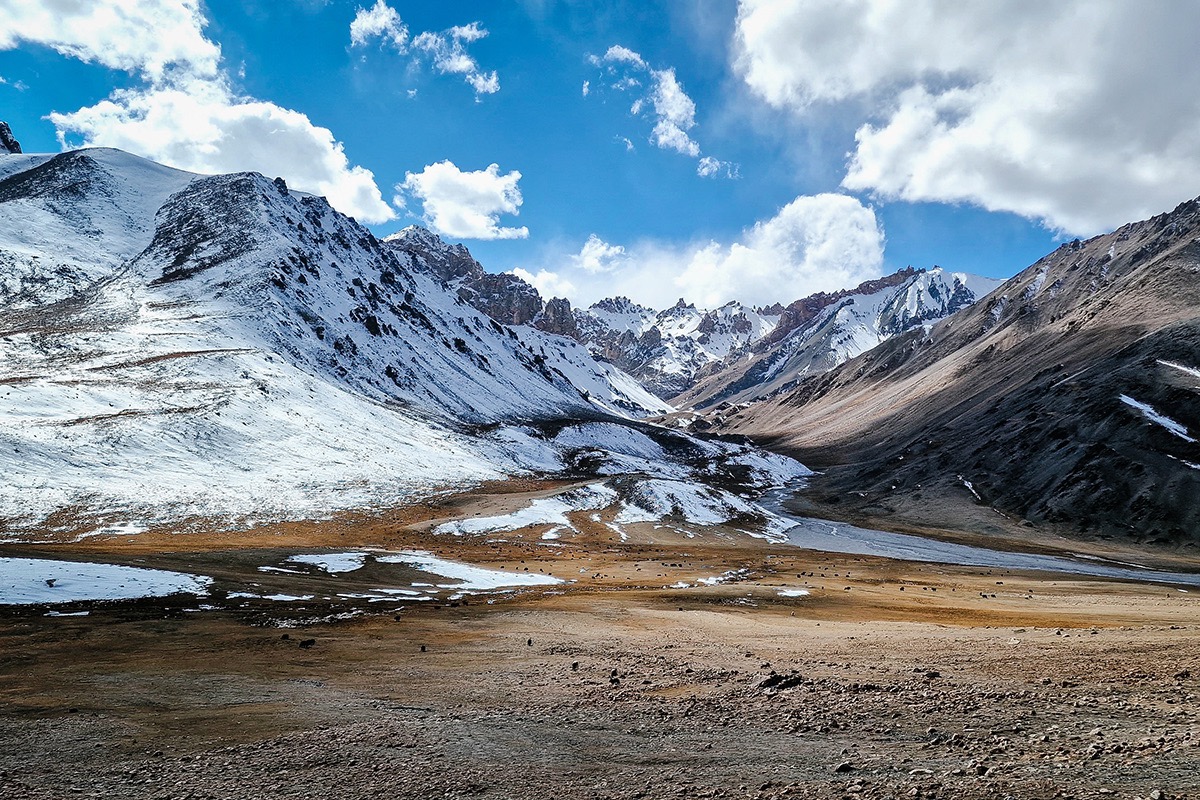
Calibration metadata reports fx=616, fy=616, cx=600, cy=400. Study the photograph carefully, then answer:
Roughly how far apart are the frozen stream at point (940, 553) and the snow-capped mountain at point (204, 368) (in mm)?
54456

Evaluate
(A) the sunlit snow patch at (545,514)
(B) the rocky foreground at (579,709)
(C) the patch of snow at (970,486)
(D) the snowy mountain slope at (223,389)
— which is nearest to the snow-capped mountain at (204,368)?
(D) the snowy mountain slope at (223,389)

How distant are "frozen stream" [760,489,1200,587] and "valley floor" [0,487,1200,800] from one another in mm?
48273

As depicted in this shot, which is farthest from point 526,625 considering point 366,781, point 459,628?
point 366,781

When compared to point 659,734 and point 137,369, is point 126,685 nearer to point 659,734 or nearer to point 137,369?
point 659,734

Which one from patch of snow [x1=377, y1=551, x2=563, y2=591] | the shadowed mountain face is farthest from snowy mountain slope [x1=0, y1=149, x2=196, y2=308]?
the shadowed mountain face

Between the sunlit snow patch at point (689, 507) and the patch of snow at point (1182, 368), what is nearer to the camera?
the sunlit snow patch at point (689, 507)

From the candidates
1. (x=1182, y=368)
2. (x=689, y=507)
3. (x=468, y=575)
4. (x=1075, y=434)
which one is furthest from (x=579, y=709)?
(x=1182, y=368)

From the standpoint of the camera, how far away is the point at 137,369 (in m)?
94.6

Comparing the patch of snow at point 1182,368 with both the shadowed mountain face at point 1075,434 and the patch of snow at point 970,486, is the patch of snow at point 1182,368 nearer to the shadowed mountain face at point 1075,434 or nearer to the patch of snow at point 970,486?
the shadowed mountain face at point 1075,434

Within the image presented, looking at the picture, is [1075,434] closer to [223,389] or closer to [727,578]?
[727,578]

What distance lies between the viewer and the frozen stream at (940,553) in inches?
2618

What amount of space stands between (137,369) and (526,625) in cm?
9809

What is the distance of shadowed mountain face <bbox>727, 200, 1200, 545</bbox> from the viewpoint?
93.4 metres

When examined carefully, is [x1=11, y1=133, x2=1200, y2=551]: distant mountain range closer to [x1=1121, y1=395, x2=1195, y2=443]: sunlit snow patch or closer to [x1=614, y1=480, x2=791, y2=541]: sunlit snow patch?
[x1=1121, y1=395, x2=1195, y2=443]: sunlit snow patch
